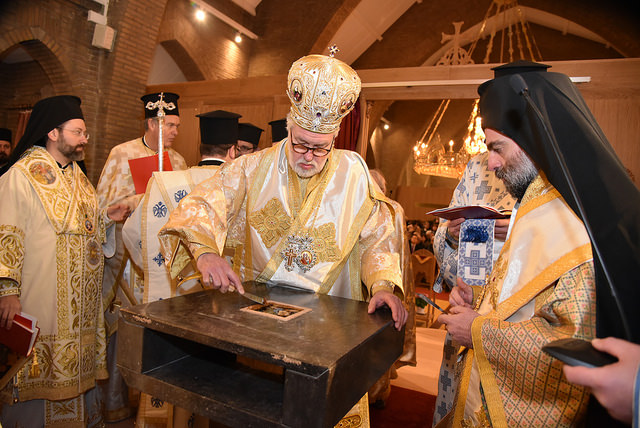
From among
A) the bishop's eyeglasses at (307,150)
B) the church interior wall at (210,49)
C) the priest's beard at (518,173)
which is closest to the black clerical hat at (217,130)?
the bishop's eyeglasses at (307,150)

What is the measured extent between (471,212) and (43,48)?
832 cm

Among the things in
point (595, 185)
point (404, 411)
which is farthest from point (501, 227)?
point (404, 411)

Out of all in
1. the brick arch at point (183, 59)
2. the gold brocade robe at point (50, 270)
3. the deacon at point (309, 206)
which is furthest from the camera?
the brick arch at point (183, 59)

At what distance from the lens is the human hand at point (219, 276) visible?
1.62 metres

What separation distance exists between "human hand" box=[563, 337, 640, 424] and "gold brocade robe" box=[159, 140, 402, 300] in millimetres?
1114

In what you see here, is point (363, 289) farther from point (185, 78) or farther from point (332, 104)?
point (185, 78)

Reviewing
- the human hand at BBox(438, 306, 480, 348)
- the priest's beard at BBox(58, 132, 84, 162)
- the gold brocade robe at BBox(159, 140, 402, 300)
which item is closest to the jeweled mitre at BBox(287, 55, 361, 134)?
the gold brocade robe at BBox(159, 140, 402, 300)

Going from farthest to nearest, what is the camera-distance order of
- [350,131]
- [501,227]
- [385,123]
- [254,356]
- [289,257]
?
[385,123], [350,131], [289,257], [501,227], [254,356]

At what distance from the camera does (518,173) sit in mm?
1601

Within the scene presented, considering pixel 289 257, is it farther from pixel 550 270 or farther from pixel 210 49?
pixel 210 49

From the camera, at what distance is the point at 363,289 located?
7.40ft

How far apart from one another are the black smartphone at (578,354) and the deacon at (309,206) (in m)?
1.11

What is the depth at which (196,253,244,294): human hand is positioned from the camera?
1.62 meters

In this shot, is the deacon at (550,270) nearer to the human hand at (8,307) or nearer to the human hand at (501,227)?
the human hand at (501,227)
